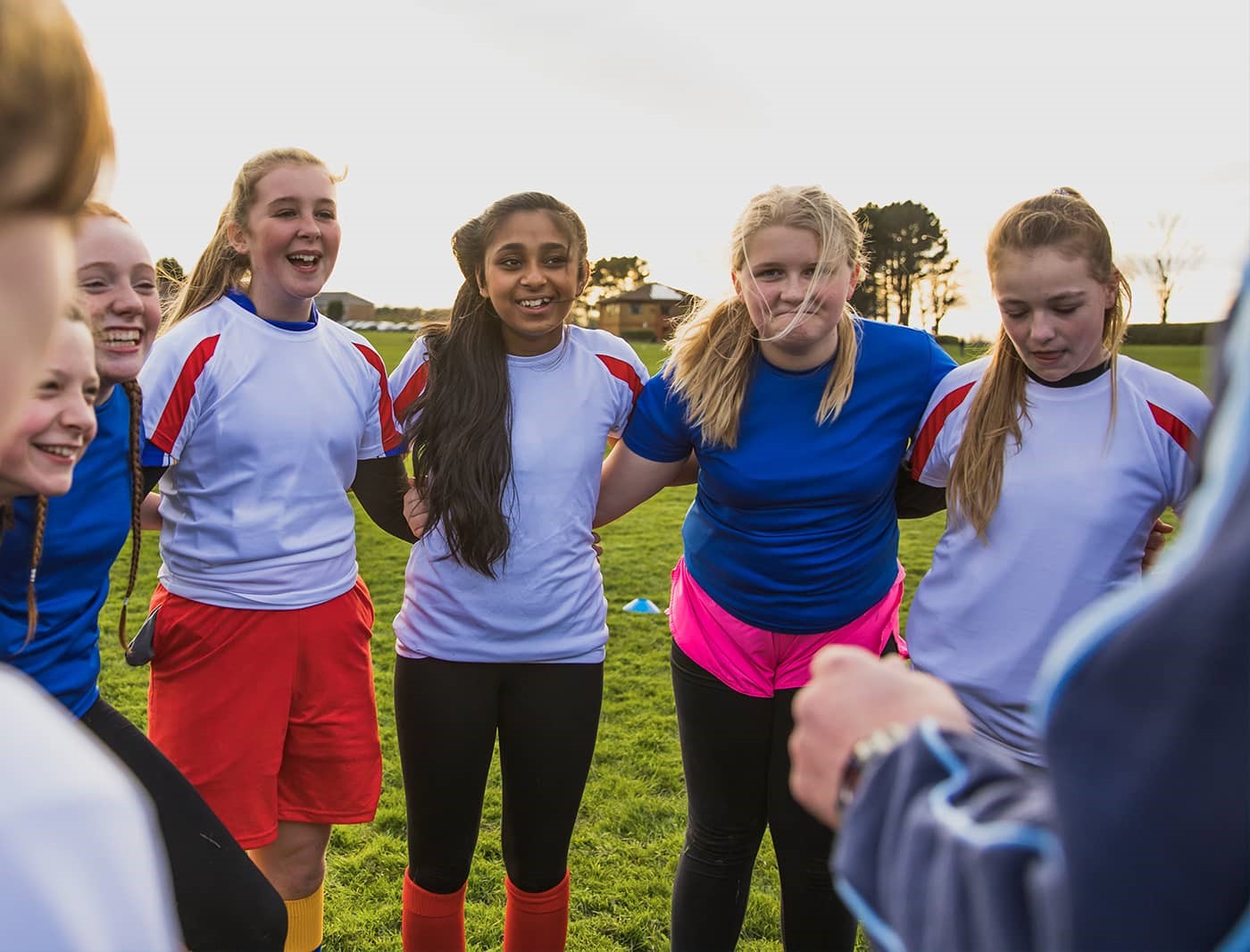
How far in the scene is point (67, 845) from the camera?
588mm

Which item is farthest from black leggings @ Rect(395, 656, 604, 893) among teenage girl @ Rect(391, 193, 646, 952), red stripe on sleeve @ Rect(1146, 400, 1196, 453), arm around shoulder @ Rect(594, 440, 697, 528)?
red stripe on sleeve @ Rect(1146, 400, 1196, 453)

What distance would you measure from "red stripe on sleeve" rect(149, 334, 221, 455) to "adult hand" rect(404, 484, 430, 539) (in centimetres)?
69

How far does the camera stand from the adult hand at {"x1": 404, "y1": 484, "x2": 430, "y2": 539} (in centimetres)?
298

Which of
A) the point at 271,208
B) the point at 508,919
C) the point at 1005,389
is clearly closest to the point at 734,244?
the point at 1005,389

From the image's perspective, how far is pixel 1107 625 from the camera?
74cm

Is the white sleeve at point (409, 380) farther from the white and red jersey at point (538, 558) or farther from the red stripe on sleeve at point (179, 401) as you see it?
the red stripe on sleeve at point (179, 401)

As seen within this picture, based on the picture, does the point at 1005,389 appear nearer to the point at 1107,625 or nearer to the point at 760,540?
the point at 760,540

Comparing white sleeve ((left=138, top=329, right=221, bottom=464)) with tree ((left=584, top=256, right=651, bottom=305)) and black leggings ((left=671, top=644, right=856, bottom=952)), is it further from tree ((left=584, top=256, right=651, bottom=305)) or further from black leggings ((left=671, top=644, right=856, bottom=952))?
tree ((left=584, top=256, right=651, bottom=305))

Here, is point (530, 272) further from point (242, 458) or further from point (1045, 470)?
point (1045, 470)

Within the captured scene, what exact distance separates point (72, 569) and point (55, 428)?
1.65ft

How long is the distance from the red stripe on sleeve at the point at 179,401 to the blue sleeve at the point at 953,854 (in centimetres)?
226

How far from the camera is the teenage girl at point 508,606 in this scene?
2.88 metres

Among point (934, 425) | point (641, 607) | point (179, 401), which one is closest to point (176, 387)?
point (179, 401)

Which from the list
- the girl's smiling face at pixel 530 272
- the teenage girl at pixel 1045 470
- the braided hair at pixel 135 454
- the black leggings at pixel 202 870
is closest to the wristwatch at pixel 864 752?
the teenage girl at pixel 1045 470
